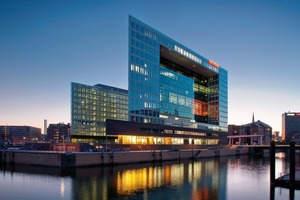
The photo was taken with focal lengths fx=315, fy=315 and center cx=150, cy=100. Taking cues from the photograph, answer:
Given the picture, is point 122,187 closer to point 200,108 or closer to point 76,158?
point 76,158

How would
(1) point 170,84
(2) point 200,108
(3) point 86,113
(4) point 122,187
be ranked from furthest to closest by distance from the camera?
1. (3) point 86,113
2. (2) point 200,108
3. (1) point 170,84
4. (4) point 122,187

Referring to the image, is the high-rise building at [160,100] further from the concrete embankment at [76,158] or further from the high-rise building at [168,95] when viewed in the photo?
the concrete embankment at [76,158]

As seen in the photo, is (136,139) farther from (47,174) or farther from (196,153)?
(47,174)

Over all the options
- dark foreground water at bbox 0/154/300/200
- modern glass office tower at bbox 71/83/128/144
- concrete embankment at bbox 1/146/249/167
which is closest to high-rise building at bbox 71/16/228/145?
modern glass office tower at bbox 71/83/128/144

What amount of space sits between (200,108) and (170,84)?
4113 cm

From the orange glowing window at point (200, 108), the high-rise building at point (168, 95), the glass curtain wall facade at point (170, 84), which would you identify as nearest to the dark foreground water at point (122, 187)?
the high-rise building at point (168, 95)

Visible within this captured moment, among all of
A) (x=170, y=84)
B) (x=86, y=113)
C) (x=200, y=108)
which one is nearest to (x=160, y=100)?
(x=170, y=84)

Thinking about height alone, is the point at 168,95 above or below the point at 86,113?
above

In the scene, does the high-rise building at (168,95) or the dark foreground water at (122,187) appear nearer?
the dark foreground water at (122,187)

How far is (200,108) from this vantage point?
188750 mm

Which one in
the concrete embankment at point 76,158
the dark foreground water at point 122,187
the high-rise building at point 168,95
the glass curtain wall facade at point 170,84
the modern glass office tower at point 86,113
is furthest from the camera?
the modern glass office tower at point 86,113

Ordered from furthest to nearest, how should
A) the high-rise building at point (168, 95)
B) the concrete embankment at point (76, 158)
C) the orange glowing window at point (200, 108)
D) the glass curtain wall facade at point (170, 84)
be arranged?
the orange glowing window at point (200, 108) → the glass curtain wall facade at point (170, 84) → the high-rise building at point (168, 95) → the concrete embankment at point (76, 158)

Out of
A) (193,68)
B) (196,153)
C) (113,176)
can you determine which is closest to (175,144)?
(196,153)

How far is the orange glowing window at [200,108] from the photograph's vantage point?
600ft
